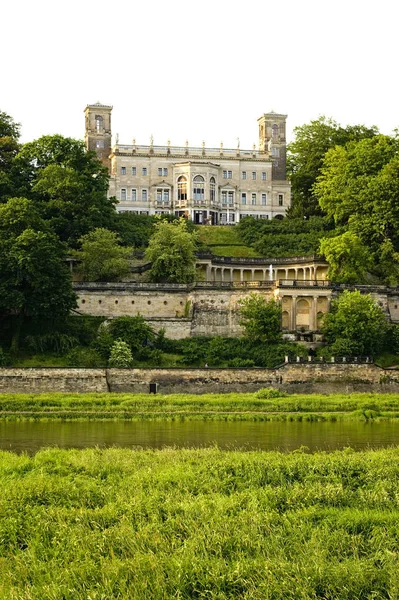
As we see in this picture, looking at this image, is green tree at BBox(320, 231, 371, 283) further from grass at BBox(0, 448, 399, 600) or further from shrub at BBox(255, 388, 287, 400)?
grass at BBox(0, 448, 399, 600)

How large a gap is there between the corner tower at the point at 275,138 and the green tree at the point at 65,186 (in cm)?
2775

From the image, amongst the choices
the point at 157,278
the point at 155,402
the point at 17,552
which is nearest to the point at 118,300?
the point at 157,278

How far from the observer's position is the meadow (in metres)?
46.6

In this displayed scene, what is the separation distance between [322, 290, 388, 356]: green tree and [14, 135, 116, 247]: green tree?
2263 centimetres

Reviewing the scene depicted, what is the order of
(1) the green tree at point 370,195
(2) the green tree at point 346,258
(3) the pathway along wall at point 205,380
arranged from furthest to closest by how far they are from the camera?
1. (1) the green tree at point 370,195
2. (2) the green tree at point 346,258
3. (3) the pathway along wall at point 205,380

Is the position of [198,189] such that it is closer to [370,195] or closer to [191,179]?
[191,179]

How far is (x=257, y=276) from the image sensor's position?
277 ft

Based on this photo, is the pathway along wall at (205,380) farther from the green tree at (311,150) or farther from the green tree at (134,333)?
the green tree at (311,150)

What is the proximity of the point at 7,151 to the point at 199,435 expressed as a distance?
56.7 metres

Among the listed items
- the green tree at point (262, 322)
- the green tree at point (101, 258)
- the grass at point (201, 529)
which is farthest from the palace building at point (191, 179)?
the grass at point (201, 529)

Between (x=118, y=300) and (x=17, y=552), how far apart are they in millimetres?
55559

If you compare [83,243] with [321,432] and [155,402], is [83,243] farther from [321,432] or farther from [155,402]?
[321,432]

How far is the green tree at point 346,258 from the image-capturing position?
75062mm

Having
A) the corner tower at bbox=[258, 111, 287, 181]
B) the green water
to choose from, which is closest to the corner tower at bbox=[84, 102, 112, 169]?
the corner tower at bbox=[258, 111, 287, 181]
